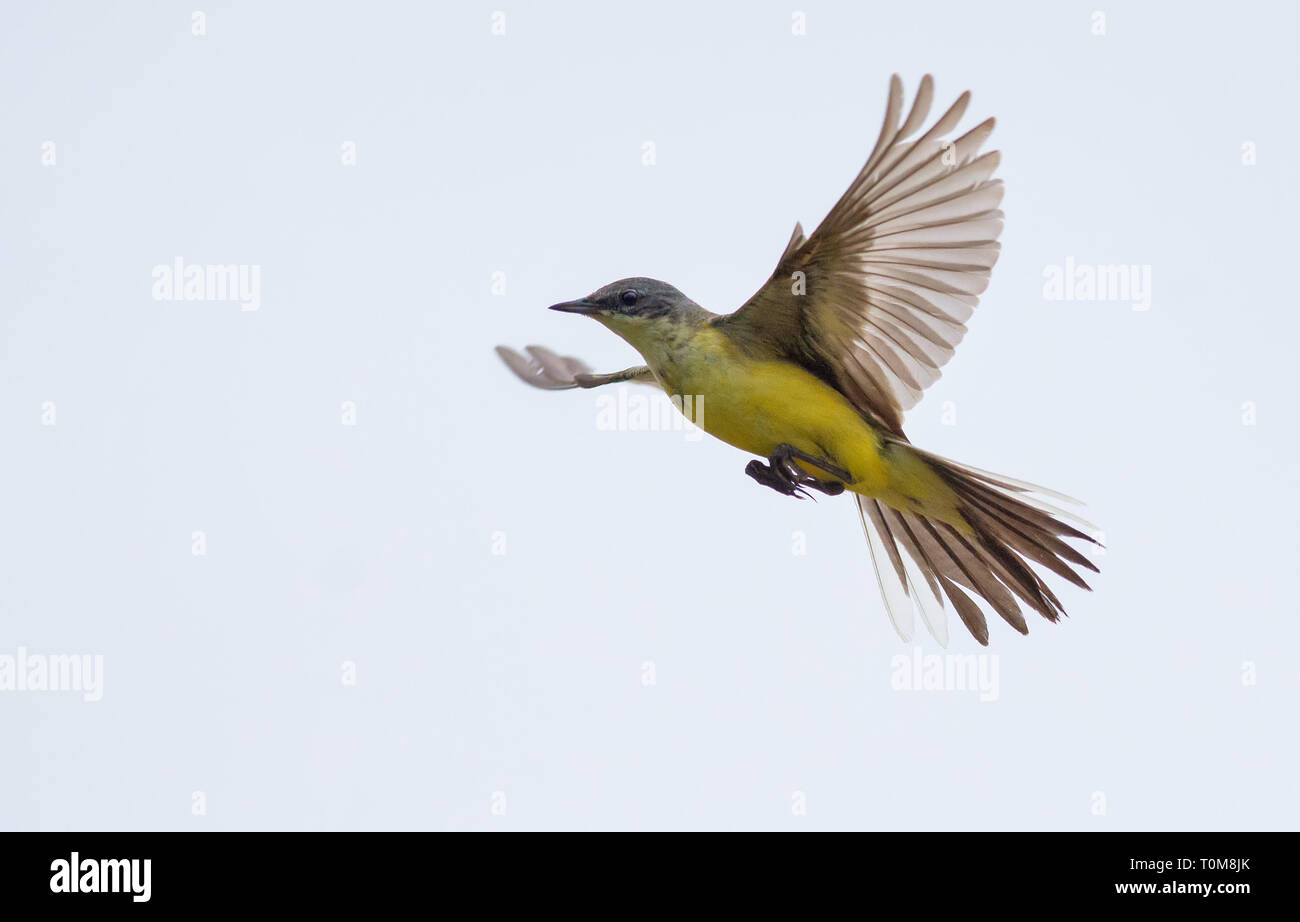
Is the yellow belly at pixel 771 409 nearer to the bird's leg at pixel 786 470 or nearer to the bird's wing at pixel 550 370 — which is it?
the bird's leg at pixel 786 470

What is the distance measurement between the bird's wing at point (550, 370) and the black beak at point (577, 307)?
0.91 metres

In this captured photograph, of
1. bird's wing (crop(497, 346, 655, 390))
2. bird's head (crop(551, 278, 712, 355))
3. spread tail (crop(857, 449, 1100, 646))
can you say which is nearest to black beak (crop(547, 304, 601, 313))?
bird's head (crop(551, 278, 712, 355))

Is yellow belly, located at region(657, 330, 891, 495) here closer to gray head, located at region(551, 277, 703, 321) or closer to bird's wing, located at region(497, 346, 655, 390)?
gray head, located at region(551, 277, 703, 321)

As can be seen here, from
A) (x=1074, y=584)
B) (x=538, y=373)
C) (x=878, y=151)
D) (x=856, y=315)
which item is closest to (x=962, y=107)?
(x=878, y=151)

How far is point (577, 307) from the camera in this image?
22.3ft

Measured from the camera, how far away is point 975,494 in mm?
6652

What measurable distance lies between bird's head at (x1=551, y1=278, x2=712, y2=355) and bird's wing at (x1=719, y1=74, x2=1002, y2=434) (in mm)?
251

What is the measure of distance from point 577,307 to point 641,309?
0.32 meters

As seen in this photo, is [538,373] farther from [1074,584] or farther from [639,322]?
[1074,584]

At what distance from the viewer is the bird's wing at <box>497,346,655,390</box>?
7.85 meters

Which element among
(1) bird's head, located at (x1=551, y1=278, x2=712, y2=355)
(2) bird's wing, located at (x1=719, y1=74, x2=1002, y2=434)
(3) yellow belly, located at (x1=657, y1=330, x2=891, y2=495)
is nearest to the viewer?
(2) bird's wing, located at (x1=719, y1=74, x2=1002, y2=434)

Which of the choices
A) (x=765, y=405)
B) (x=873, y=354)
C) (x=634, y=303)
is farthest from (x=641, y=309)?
(x=873, y=354)

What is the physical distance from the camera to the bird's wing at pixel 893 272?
5.68 metres

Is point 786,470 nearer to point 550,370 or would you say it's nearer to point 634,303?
point 634,303
